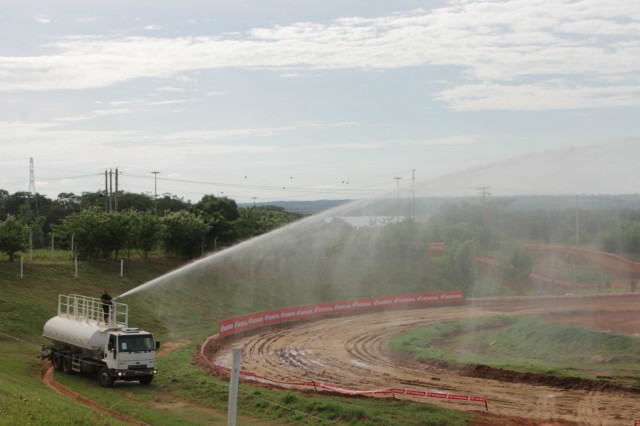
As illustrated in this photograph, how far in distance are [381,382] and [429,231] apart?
56518mm

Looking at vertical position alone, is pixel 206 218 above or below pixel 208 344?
above

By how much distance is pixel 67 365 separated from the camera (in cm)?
3694

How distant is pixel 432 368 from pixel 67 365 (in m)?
20.1

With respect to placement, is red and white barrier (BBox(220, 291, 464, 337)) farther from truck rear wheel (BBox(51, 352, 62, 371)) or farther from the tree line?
the tree line

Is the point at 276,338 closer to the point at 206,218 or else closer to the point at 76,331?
the point at 76,331

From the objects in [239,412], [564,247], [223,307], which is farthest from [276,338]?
[564,247]

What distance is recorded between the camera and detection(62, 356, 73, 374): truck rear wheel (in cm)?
3678

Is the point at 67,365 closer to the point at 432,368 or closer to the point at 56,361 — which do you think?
the point at 56,361

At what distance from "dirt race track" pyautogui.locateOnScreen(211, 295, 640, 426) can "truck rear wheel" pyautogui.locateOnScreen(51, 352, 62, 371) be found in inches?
404

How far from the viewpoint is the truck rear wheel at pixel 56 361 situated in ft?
123

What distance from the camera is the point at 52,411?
2331cm

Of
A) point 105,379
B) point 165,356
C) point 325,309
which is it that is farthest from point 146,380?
point 325,309

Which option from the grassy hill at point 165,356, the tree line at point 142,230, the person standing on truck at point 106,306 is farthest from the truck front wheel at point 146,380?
the tree line at point 142,230

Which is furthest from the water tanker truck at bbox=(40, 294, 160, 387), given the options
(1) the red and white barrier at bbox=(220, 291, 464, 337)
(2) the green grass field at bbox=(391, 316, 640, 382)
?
(2) the green grass field at bbox=(391, 316, 640, 382)
